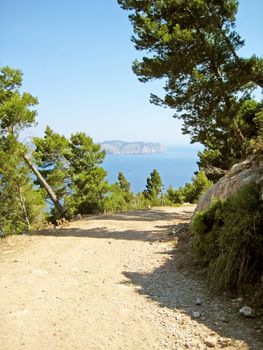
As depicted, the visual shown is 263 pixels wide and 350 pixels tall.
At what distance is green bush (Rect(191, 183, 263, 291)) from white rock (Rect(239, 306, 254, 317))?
0.61 m

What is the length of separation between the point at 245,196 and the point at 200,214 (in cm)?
138

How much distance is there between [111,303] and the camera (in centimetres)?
619

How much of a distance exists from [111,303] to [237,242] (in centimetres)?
254

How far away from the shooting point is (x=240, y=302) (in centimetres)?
573

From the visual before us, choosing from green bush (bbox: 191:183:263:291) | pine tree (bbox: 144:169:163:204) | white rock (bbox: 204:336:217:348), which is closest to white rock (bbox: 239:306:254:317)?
green bush (bbox: 191:183:263:291)

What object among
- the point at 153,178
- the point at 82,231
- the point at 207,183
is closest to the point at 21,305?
the point at 82,231

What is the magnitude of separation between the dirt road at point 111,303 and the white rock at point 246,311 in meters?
0.10

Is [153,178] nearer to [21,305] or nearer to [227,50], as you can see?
[227,50]

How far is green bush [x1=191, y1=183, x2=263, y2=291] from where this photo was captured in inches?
239

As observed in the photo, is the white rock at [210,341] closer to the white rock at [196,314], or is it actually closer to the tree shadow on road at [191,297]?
the tree shadow on road at [191,297]

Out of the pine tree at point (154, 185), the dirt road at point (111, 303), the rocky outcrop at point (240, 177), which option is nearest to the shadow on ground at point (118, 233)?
the dirt road at point (111, 303)

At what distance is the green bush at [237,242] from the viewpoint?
19.9ft

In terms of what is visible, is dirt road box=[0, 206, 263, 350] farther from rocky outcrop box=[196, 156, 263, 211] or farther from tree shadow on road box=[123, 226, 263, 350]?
rocky outcrop box=[196, 156, 263, 211]

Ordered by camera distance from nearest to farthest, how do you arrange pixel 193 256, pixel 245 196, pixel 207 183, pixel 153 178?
pixel 245 196 → pixel 193 256 → pixel 207 183 → pixel 153 178
